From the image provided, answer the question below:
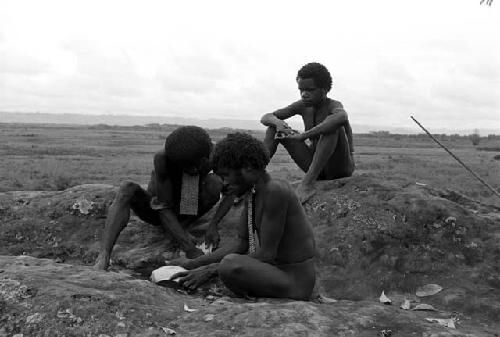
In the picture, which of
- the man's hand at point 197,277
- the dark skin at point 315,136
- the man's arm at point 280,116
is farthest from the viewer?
the man's arm at point 280,116

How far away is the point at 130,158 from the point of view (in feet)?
82.9

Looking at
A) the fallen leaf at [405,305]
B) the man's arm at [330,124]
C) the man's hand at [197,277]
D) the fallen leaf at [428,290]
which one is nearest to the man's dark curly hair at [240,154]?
the man's hand at [197,277]

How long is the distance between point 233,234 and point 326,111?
186 centimetres

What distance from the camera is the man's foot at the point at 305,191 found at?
23.3 ft

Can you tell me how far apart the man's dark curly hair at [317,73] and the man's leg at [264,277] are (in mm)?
3043

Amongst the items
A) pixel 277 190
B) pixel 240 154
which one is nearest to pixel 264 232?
pixel 277 190

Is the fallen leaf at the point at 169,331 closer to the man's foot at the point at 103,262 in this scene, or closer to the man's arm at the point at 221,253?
the man's arm at the point at 221,253

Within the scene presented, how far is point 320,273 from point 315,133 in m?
1.63

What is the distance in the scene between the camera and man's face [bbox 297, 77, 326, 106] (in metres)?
6.98

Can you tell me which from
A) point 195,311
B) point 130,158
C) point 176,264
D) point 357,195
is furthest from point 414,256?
point 130,158

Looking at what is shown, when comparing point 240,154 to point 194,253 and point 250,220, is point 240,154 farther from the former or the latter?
point 194,253

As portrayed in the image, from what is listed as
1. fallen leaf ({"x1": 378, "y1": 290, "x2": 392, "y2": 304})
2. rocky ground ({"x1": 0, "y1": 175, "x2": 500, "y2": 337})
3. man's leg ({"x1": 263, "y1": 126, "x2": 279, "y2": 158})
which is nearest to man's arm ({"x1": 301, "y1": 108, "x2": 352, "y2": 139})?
man's leg ({"x1": 263, "y1": 126, "x2": 279, "y2": 158})

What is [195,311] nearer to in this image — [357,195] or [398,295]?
[398,295]

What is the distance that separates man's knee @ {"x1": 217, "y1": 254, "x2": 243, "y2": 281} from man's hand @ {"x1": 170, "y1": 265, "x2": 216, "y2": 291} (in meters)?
0.26
